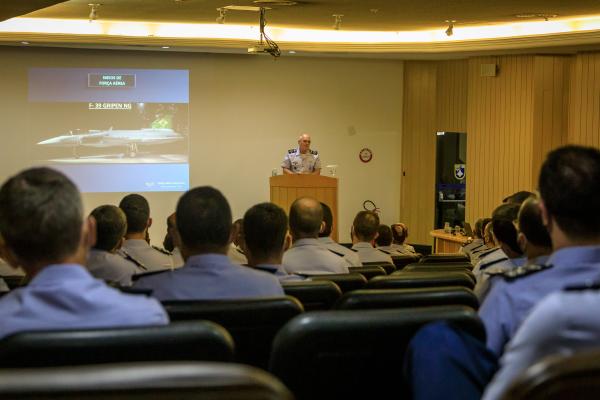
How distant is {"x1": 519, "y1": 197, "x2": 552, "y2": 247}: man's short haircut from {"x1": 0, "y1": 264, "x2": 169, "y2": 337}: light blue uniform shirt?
160cm

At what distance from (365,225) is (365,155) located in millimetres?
6752

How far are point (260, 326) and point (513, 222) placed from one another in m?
2.14

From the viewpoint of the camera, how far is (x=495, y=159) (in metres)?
12.0

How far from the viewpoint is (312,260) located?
15.0 ft

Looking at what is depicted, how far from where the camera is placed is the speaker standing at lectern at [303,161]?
11.1 m

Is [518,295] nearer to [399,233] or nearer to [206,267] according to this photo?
[206,267]

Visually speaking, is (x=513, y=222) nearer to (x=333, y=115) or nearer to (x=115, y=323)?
(x=115, y=323)

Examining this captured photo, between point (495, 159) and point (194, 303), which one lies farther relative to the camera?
point (495, 159)

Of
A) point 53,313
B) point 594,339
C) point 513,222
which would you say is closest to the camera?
point 594,339

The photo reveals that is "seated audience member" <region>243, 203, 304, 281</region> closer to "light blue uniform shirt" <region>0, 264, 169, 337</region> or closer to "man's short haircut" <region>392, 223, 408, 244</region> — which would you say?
"light blue uniform shirt" <region>0, 264, 169, 337</region>

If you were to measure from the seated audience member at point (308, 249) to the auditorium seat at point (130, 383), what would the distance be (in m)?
3.37

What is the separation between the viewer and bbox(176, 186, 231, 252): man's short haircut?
120 inches

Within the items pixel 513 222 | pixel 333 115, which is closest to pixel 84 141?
pixel 333 115

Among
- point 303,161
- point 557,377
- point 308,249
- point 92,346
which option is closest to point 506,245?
point 308,249
